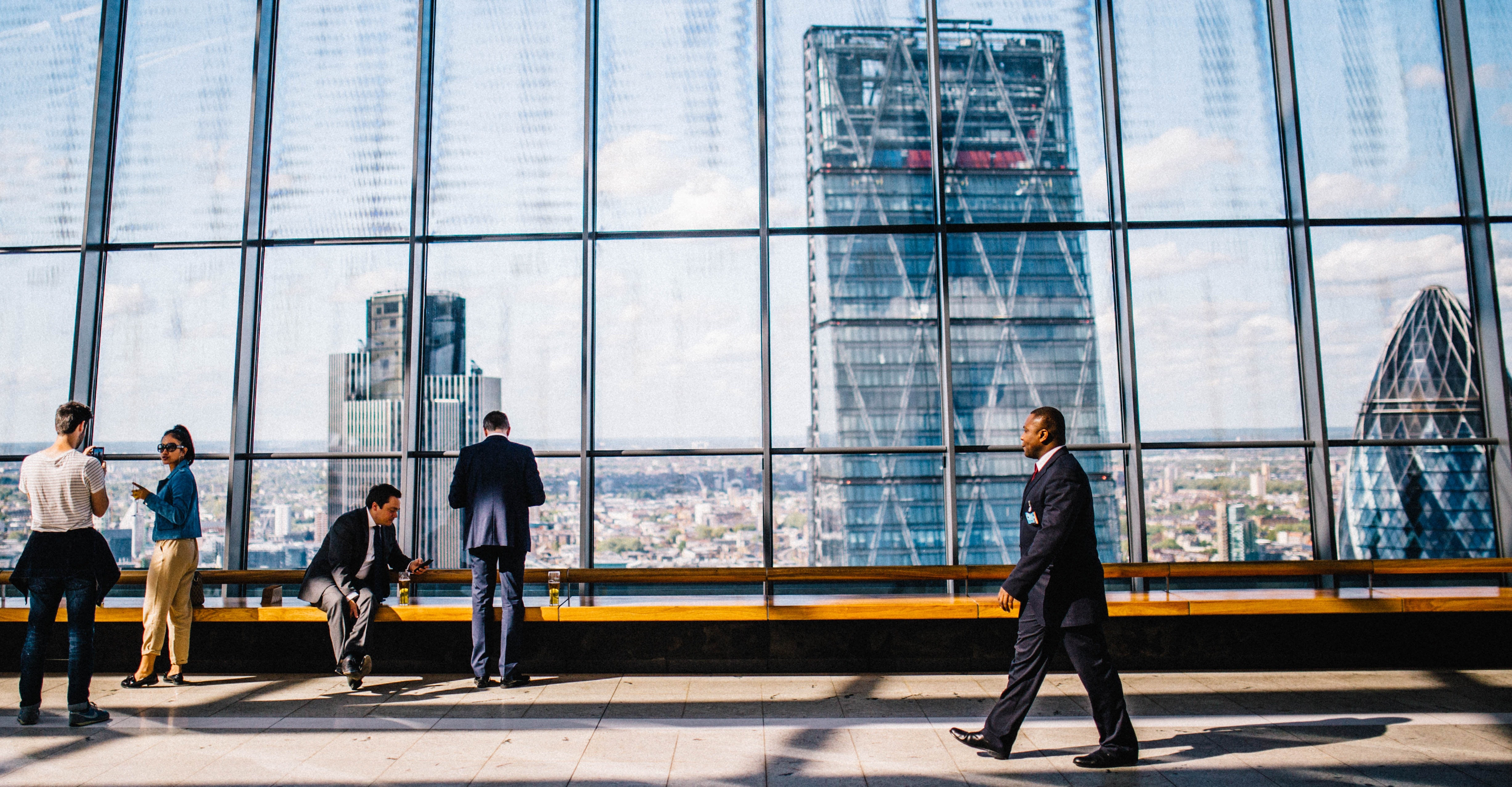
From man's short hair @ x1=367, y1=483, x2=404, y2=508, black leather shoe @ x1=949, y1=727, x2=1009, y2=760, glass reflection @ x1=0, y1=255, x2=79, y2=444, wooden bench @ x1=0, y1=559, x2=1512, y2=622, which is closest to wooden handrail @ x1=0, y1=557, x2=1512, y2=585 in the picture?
wooden bench @ x1=0, y1=559, x2=1512, y2=622

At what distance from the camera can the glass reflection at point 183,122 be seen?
576 centimetres

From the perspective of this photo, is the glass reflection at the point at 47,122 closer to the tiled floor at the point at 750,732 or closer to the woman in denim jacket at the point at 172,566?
the woman in denim jacket at the point at 172,566

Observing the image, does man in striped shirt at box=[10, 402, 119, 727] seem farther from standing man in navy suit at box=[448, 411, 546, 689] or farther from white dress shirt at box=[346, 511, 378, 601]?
standing man in navy suit at box=[448, 411, 546, 689]

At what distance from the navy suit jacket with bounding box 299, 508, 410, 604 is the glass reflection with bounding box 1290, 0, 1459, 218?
615 cm

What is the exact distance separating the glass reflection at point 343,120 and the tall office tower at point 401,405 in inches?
29.3

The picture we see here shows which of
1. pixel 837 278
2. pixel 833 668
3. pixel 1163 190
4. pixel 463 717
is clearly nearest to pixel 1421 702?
pixel 833 668

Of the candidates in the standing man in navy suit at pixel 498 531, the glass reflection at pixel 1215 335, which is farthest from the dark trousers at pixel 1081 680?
the glass reflection at pixel 1215 335

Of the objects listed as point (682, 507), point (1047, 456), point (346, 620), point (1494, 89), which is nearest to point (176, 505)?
point (346, 620)

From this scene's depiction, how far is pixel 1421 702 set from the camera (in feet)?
12.6

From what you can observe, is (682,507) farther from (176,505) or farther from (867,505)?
(176,505)

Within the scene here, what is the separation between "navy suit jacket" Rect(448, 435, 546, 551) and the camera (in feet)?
13.9

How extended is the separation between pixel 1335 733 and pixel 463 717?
3.66 meters

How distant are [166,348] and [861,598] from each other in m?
4.88

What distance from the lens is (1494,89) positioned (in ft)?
18.7
